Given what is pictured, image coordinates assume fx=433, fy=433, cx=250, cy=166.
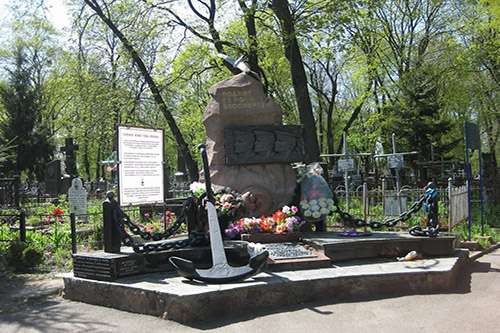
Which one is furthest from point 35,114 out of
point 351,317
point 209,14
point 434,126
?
point 351,317

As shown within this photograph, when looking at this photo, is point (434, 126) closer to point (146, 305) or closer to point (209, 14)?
point (209, 14)

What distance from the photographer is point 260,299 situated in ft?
17.2

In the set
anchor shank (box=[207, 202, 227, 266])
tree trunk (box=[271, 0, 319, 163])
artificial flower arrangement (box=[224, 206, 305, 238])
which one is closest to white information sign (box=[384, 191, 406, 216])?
tree trunk (box=[271, 0, 319, 163])

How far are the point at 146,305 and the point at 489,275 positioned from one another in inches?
201

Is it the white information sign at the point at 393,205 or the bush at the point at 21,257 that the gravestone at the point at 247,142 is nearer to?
the bush at the point at 21,257

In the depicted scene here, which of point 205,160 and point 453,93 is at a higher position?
point 453,93

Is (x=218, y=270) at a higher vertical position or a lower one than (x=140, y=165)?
lower

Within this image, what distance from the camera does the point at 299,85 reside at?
46.0 feet

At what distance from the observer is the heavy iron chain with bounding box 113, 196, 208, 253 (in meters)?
6.03

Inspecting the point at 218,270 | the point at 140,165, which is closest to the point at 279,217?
the point at 218,270

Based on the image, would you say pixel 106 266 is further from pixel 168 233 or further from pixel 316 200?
pixel 316 200

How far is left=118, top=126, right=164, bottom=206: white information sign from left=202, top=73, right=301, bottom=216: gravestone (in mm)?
2108

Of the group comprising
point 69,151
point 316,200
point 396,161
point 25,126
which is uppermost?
point 25,126

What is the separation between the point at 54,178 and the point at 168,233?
58.4ft
